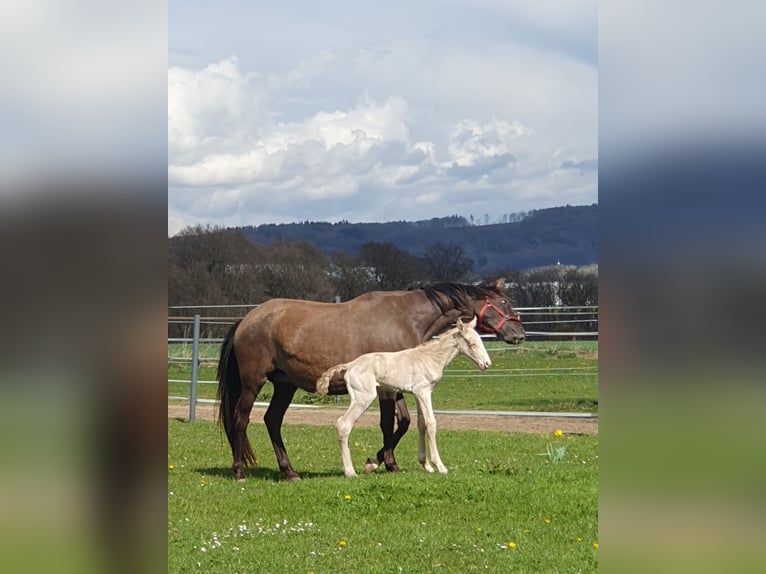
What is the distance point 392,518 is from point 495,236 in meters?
87.2

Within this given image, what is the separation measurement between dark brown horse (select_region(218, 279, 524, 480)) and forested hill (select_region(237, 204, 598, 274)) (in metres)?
77.3

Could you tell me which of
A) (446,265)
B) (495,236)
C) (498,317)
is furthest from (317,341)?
(495,236)

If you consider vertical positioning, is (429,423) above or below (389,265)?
below

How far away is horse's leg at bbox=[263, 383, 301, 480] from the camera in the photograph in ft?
27.1

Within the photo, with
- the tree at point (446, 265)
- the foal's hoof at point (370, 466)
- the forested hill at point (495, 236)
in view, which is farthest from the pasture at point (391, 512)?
the forested hill at point (495, 236)

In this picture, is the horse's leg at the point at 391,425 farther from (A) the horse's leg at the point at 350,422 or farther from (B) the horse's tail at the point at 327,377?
(B) the horse's tail at the point at 327,377

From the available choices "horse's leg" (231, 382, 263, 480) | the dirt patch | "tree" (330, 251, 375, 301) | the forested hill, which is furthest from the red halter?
the forested hill

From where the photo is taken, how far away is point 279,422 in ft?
28.1

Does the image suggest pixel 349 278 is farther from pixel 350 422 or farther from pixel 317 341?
pixel 350 422

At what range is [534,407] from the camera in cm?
1498

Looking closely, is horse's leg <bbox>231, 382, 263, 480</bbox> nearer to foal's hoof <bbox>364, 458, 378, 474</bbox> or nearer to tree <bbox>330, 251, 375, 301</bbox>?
foal's hoof <bbox>364, 458, 378, 474</bbox>
